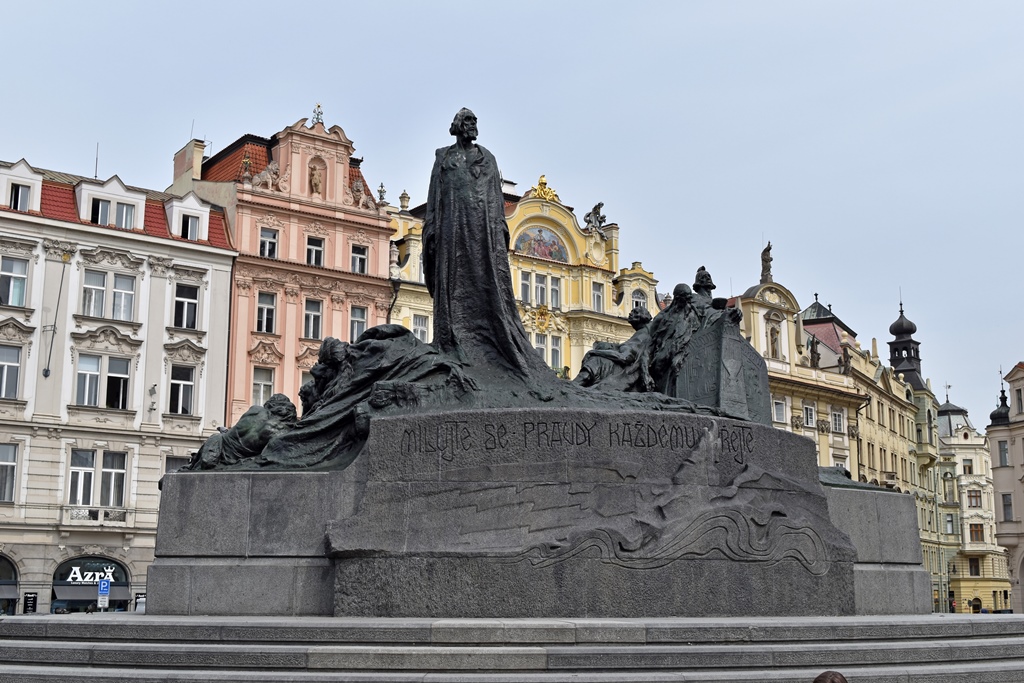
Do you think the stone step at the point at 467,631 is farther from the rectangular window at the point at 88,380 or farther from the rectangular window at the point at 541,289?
the rectangular window at the point at 541,289

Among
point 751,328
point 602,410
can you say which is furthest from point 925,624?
point 751,328

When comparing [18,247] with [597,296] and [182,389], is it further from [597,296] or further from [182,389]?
[597,296]

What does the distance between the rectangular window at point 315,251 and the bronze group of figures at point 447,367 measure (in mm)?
29320

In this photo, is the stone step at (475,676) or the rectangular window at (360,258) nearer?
the stone step at (475,676)

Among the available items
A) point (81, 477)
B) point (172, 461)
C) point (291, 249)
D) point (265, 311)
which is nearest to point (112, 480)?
point (81, 477)

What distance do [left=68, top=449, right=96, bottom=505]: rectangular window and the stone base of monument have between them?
25.8 m

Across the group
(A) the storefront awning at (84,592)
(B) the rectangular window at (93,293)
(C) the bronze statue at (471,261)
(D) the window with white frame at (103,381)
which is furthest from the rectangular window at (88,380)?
(C) the bronze statue at (471,261)

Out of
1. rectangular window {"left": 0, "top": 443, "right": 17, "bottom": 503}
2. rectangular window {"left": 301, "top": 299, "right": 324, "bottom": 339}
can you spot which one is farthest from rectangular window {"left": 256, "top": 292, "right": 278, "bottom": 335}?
rectangular window {"left": 0, "top": 443, "right": 17, "bottom": 503}

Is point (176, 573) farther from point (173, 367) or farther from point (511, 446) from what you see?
point (173, 367)

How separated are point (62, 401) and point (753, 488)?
28464mm

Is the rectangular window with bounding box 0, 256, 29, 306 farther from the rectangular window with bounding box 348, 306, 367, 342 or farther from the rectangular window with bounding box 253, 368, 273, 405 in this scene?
the rectangular window with bounding box 348, 306, 367, 342

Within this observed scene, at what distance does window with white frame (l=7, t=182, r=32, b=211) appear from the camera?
1395 inches

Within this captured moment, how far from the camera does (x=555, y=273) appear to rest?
47.1 metres

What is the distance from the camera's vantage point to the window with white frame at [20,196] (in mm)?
35438
